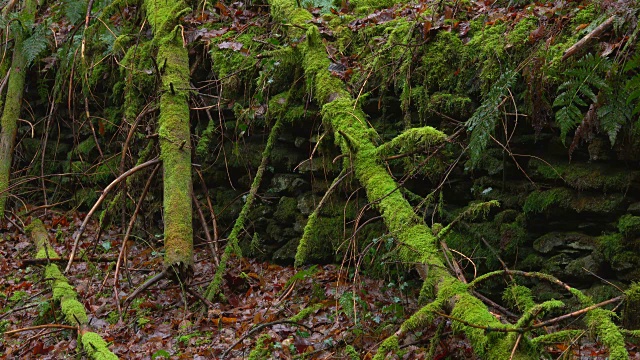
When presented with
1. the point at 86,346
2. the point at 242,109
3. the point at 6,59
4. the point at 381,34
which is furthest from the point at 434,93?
the point at 6,59

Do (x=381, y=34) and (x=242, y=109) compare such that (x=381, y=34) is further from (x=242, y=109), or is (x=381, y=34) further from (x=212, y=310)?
(x=212, y=310)

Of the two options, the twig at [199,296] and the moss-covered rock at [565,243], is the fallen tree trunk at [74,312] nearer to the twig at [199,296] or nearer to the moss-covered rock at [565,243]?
the twig at [199,296]

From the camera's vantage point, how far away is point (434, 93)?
4.61 meters

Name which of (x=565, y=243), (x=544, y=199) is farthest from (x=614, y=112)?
(x=565, y=243)

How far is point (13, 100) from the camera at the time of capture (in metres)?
7.00

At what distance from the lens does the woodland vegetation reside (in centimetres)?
340

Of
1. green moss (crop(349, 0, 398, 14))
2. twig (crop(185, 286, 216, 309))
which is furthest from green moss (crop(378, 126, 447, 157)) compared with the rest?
green moss (crop(349, 0, 398, 14))

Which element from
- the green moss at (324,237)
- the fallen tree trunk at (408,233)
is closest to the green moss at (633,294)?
the fallen tree trunk at (408,233)

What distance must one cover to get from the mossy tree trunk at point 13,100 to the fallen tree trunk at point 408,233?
369 cm

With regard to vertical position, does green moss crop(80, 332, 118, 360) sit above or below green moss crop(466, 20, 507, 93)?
below

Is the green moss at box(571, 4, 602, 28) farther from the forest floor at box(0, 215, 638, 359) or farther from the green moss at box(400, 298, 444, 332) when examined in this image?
the green moss at box(400, 298, 444, 332)

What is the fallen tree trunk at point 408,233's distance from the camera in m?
2.39

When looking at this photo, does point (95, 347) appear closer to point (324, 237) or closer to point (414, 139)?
point (324, 237)

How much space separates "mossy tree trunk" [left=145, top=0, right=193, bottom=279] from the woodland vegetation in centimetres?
2
